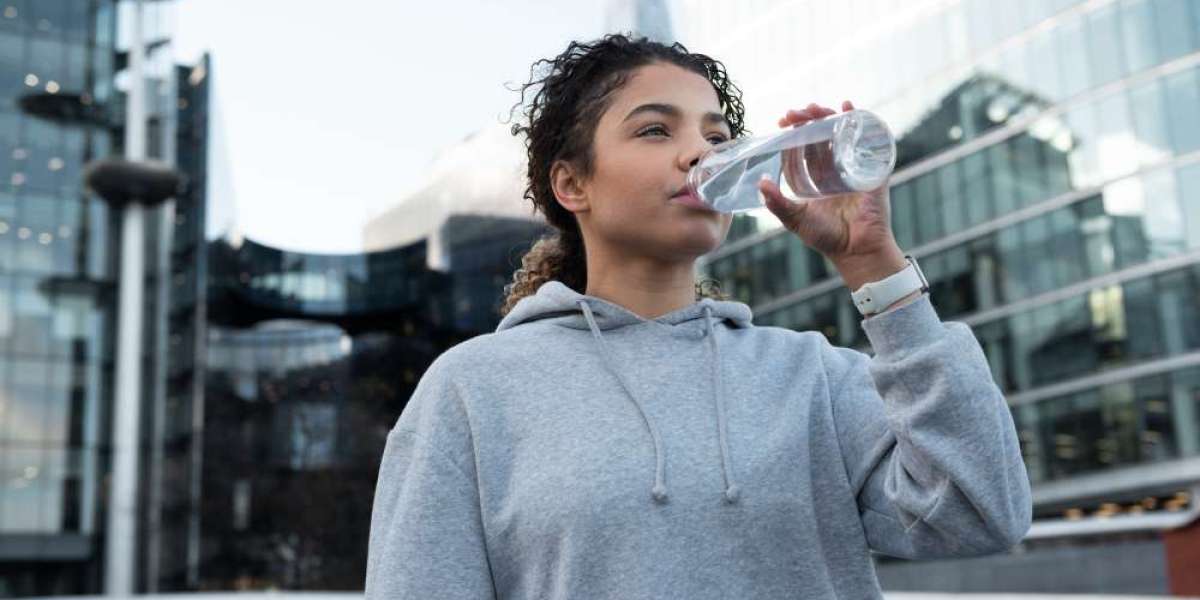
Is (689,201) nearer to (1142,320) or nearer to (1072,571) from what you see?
(1072,571)

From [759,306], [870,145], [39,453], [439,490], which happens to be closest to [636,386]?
[439,490]

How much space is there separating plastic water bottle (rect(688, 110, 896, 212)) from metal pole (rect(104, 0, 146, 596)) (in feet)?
99.0

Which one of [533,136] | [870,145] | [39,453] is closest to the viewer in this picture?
[870,145]

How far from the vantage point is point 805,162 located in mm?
1727

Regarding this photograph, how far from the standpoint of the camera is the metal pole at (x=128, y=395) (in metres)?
29.8

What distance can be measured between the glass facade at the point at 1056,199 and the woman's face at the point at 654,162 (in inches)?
986

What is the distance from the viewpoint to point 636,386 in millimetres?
1794

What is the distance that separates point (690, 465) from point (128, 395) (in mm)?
30365

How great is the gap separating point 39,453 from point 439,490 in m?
33.1

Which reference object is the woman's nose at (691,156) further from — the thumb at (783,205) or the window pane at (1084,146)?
the window pane at (1084,146)

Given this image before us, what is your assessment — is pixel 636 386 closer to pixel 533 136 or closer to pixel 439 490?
Result: pixel 439 490

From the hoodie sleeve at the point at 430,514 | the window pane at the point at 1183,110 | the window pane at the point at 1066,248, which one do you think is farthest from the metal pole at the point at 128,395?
the hoodie sleeve at the point at 430,514

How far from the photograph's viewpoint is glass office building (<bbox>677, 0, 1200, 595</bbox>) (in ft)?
95.1

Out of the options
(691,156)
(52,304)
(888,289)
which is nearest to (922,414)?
(888,289)
